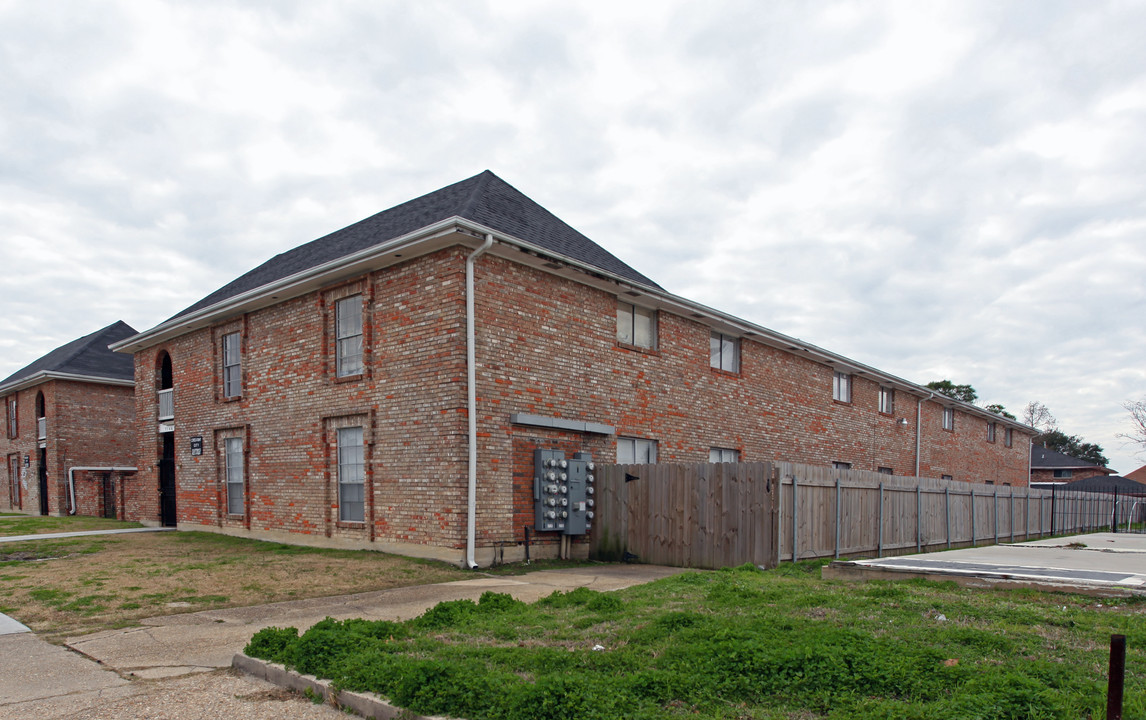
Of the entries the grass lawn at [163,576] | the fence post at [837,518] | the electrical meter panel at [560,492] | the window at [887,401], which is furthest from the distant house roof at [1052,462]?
the grass lawn at [163,576]

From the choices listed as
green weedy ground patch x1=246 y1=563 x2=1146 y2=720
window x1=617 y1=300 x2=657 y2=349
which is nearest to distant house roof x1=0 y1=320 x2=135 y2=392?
window x1=617 y1=300 x2=657 y2=349

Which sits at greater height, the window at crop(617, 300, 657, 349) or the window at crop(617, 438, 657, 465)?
the window at crop(617, 300, 657, 349)

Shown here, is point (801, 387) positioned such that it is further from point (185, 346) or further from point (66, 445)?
point (66, 445)

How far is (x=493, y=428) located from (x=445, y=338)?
1.66m

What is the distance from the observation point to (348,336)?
48.2ft

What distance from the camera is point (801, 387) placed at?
859 inches

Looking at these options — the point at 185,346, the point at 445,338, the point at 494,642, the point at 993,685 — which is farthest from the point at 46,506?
the point at 993,685

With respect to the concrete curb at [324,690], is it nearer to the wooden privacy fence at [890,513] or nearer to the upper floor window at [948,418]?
the wooden privacy fence at [890,513]

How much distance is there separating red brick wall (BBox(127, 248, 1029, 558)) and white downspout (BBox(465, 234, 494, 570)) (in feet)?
0.38

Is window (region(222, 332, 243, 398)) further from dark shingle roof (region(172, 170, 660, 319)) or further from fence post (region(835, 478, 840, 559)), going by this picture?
fence post (region(835, 478, 840, 559))

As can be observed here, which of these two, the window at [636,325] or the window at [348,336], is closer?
the window at [348,336]

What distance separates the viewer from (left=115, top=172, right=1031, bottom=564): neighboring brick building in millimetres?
12680

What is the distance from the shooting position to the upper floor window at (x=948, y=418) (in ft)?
102

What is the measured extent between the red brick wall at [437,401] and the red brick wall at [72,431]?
776cm
